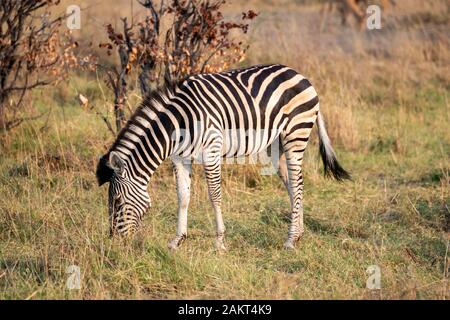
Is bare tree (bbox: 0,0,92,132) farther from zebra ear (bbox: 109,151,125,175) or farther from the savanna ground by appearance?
zebra ear (bbox: 109,151,125,175)

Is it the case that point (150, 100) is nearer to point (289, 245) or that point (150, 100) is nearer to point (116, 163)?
point (116, 163)

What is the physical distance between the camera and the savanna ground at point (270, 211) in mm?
4770

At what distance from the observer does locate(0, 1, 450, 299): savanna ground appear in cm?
477

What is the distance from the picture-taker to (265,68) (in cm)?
621

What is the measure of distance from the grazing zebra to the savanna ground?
0.87ft

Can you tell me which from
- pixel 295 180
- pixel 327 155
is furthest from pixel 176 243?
pixel 327 155

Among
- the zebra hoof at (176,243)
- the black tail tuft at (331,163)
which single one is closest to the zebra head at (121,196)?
the zebra hoof at (176,243)

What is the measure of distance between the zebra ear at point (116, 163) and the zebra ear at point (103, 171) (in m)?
0.04

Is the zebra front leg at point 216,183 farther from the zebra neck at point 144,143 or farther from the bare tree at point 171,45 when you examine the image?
the bare tree at point 171,45

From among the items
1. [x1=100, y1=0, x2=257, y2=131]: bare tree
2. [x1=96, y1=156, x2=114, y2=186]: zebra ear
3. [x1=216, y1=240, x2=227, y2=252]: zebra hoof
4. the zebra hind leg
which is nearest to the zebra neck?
[x1=96, y1=156, x2=114, y2=186]: zebra ear

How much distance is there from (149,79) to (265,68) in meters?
1.80

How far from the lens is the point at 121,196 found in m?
5.35
